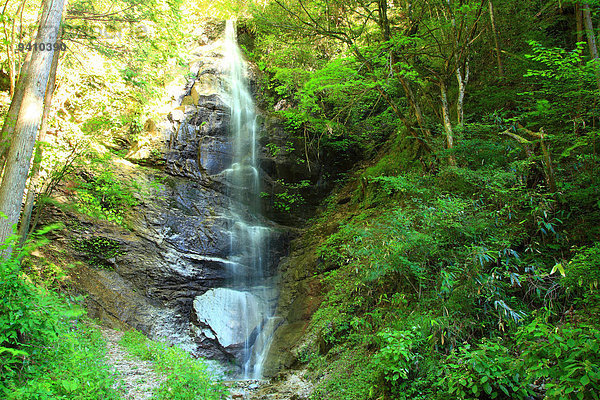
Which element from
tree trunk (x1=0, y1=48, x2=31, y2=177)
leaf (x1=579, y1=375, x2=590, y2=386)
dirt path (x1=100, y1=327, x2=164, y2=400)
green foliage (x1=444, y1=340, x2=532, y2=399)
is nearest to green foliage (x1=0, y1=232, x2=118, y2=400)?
dirt path (x1=100, y1=327, x2=164, y2=400)

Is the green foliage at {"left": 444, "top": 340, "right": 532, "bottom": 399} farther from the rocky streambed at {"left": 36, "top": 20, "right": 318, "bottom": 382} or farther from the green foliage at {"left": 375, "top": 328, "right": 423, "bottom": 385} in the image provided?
the rocky streambed at {"left": 36, "top": 20, "right": 318, "bottom": 382}

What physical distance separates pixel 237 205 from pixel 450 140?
8.31 meters

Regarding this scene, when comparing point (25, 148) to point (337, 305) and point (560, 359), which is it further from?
point (560, 359)

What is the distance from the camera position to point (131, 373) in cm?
569

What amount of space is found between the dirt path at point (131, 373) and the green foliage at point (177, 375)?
0.15 metres

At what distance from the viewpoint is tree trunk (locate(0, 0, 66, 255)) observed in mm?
5016

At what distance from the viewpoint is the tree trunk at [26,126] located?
502 centimetres

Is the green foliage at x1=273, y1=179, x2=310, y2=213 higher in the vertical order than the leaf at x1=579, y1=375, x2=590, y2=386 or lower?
higher

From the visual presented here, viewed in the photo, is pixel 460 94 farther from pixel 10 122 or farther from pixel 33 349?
pixel 10 122

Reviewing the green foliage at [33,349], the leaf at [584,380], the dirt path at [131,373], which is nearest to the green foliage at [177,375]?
the dirt path at [131,373]

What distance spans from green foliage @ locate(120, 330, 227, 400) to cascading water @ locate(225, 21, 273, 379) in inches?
110

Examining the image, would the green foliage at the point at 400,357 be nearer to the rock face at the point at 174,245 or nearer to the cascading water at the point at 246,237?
the cascading water at the point at 246,237

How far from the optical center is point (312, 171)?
47.9 ft

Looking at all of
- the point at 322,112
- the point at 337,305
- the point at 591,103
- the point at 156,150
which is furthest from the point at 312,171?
the point at 591,103
